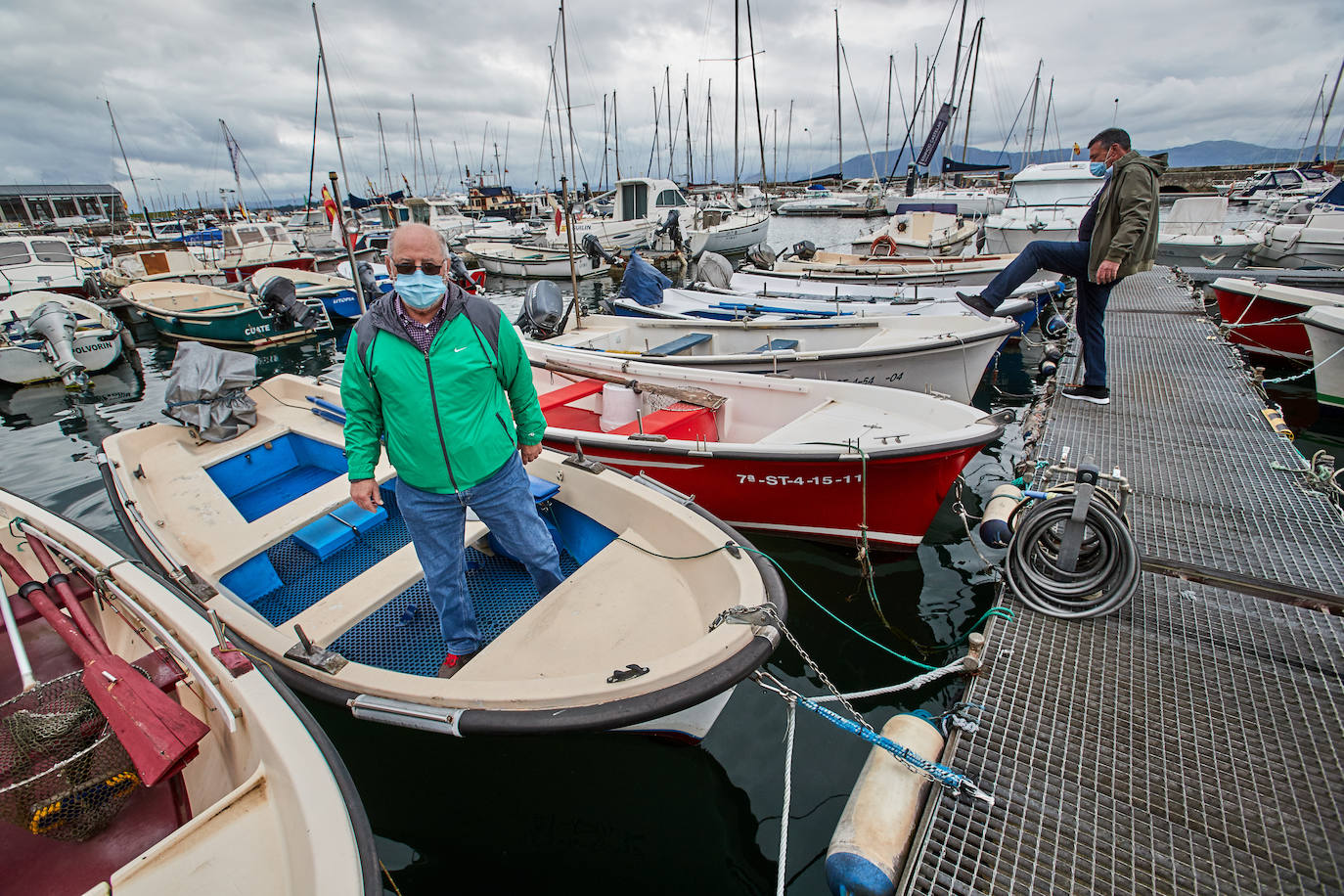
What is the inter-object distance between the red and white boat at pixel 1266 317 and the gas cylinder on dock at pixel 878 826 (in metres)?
10.1

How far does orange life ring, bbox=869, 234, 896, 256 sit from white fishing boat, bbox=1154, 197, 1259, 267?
6.95m

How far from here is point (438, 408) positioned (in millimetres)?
2576

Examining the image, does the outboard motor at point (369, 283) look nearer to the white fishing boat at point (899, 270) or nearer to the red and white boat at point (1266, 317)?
the white fishing boat at point (899, 270)

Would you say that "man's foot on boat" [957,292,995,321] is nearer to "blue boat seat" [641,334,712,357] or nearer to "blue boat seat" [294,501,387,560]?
"blue boat seat" [641,334,712,357]

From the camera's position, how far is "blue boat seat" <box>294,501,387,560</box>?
436 cm

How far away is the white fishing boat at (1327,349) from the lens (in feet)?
23.8

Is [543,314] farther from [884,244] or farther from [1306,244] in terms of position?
[1306,244]

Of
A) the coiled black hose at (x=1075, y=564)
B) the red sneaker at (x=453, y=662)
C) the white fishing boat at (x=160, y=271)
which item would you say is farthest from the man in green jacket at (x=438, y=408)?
the white fishing boat at (x=160, y=271)

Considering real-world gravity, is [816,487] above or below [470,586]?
above

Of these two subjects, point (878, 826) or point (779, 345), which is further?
point (779, 345)

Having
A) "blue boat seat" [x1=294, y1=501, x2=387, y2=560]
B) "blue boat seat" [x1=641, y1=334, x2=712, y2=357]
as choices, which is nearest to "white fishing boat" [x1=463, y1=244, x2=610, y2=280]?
"blue boat seat" [x1=641, y1=334, x2=712, y2=357]

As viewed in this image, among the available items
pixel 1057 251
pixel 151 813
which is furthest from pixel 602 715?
pixel 1057 251

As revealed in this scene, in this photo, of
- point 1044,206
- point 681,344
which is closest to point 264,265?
point 681,344

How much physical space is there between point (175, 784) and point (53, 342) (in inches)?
613
